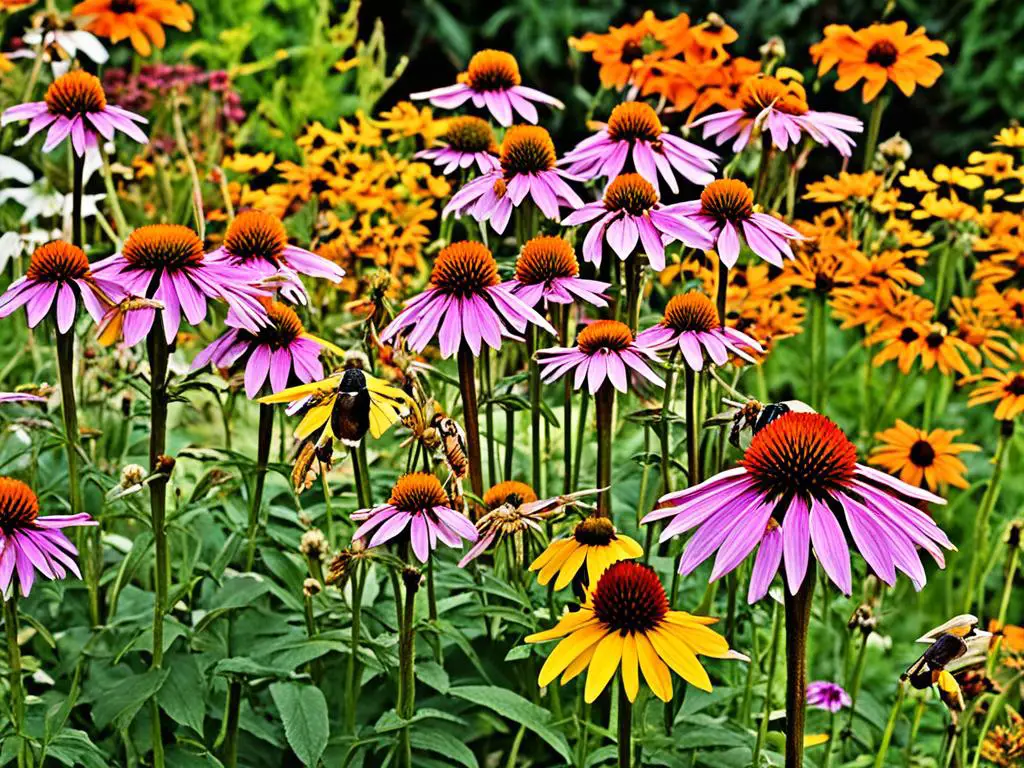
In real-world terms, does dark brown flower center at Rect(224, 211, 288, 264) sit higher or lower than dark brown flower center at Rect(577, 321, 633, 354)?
higher

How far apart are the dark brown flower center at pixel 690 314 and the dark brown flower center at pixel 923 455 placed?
0.84 metres

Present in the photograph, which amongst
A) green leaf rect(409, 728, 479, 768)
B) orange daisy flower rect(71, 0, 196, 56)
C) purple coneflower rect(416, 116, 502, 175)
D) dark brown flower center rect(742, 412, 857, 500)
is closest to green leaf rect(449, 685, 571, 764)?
green leaf rect(409, 728, 479, 768)

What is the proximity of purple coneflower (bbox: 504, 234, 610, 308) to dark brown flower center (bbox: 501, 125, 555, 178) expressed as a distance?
0.14m

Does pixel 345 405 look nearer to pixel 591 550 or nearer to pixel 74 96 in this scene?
pixel 591 550

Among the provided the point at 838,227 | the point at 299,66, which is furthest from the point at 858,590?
the point at 299,66

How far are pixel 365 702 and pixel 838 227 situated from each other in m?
1.25

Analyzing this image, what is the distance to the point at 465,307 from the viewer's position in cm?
144

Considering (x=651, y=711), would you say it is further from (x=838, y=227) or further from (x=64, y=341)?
(x=838, y=227)

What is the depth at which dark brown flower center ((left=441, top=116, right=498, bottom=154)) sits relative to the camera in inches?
70.9

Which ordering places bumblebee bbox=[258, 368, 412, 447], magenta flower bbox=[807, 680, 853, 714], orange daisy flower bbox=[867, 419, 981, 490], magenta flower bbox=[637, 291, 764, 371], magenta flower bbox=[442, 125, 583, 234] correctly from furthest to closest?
1. orange daisy flower bbox=[867, 419, 981, 490]
2. magenta flower bbox=[807, 680, 853, 714]
3. magenta flower bbox=[442, 125, 583, 234]
4. magenta flower bbox=[637, 291, 764, 371]
5. bumblebee bbox=[258, 368, 412, 447]

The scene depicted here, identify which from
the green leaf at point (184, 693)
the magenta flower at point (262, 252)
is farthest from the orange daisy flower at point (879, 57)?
the green leaf at point (184, 693)

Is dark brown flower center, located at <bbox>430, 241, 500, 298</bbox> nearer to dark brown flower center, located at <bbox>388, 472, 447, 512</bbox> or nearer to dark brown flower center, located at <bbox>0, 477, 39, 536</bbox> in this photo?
dark brown flower center, located at <bbox>388, 472, 447, 512</bbox>

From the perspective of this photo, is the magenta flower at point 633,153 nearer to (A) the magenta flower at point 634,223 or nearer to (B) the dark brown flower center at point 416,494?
(A) the magenta flower at point 634,223

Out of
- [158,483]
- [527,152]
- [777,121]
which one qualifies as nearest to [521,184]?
[527,152]
